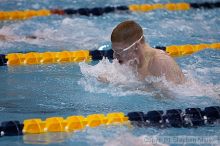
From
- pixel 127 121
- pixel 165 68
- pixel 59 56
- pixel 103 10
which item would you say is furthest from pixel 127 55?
pixel 103 10

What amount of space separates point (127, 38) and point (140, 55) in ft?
0.59

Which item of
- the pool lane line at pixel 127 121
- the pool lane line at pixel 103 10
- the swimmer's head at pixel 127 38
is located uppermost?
the swimmer's head at pixel 127 38

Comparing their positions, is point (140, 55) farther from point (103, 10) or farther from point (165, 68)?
point (103, 10)

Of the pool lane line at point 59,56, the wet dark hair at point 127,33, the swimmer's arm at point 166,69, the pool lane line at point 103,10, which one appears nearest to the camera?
the swimmer's arm at point 166,69

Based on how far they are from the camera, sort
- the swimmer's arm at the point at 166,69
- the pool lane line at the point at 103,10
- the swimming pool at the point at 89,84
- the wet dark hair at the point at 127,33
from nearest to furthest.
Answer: the swimming pool at the point at 89,84, the swimmer's arm at the point at 166,69, the wet dark hair at the point at 127,33, the pool lane line at the point at 103,10

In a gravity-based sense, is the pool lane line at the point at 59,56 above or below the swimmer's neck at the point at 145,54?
below

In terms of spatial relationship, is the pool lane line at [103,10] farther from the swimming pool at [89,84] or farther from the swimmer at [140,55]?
the swimmer at [140,55]

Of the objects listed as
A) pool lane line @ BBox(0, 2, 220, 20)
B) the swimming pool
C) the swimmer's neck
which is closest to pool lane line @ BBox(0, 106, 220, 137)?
the swimming pool

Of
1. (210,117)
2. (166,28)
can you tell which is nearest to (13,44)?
(166,28)

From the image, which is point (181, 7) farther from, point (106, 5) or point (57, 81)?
point (57, 81)

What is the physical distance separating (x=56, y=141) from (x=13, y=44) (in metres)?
2.82

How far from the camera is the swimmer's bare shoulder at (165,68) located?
406 centimetres

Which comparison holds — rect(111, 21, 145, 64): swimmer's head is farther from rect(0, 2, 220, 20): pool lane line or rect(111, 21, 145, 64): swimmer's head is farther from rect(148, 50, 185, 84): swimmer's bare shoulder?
rect(0, 2, 220, 20): pool lane line

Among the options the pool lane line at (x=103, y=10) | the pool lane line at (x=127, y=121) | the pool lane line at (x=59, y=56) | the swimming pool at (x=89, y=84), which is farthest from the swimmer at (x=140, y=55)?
the pool lane line at (x=103, y=10)
